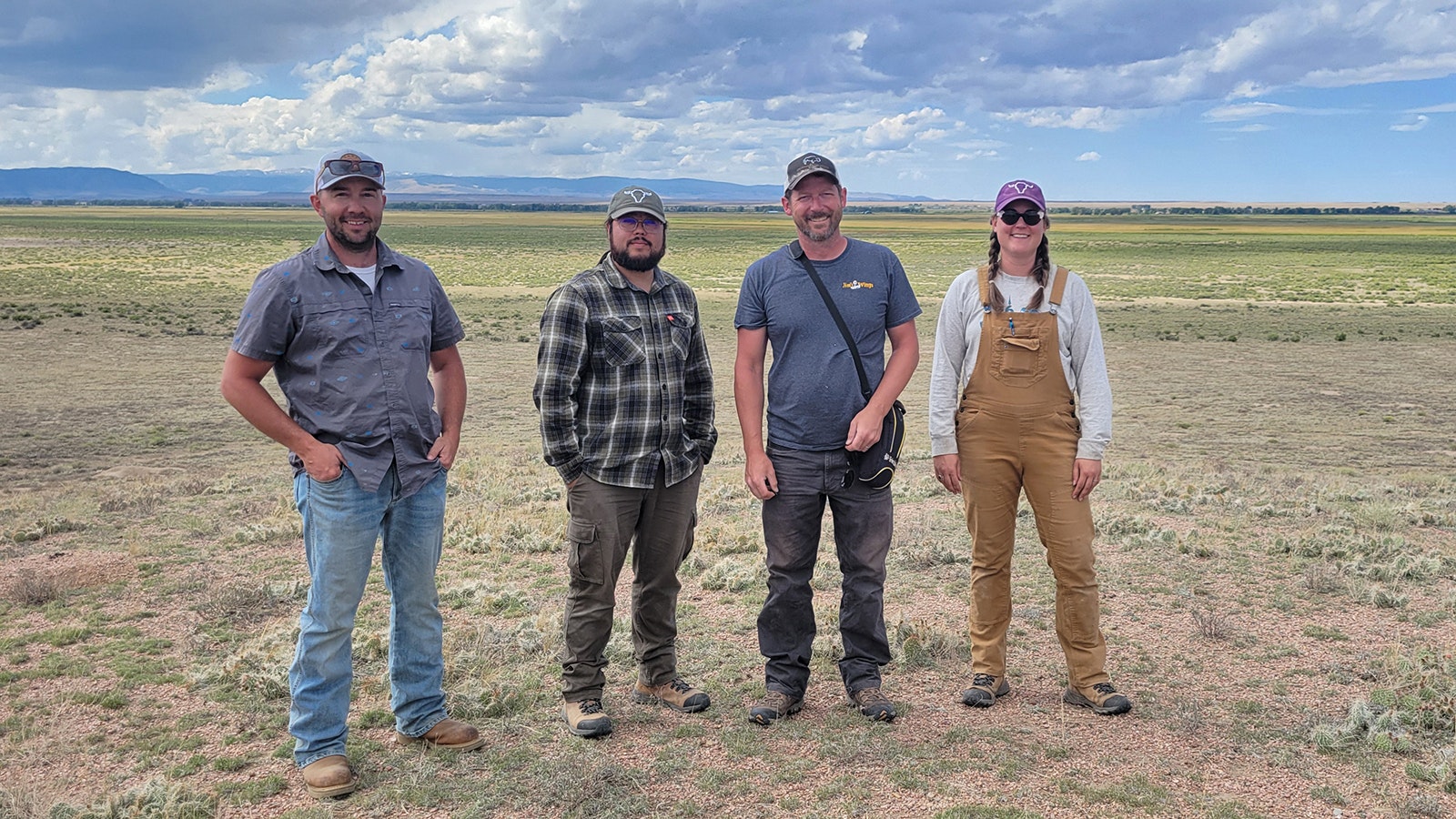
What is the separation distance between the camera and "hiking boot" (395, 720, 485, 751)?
13.6 feet

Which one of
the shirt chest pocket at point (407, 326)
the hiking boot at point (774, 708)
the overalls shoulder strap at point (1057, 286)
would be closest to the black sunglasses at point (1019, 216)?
the overalls shoulder strap at point (1057, 286)

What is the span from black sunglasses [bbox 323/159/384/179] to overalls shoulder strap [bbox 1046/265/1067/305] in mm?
2630

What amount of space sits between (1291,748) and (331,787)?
11.7ft

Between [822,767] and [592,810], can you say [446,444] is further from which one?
[822,767]

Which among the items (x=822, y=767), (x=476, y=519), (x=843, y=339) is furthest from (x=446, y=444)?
(x=476, y=519)

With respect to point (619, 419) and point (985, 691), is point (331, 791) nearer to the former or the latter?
point (619, 419)

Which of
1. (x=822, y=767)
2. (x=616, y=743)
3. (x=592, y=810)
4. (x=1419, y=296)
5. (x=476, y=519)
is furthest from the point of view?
(x=1419, y=296)

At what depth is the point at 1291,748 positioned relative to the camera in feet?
13.2

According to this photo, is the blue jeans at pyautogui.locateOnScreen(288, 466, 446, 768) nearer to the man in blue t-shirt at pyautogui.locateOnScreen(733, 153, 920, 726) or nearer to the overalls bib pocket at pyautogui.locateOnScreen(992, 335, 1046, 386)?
the man in blue t-shirt at pyautogui.locateOnScreen(733, 153, 920, 726)

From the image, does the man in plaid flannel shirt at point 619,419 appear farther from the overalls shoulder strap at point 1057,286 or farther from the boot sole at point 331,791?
the overalls shoulder strap at point 1057,286

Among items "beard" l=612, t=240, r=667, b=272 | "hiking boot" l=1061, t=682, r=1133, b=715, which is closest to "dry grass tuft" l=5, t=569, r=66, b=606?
"beard" l=612, t=240, r=667, b=272

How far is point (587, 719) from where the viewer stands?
4.26m

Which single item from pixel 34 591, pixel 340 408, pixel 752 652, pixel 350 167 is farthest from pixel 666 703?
pixel 34 591

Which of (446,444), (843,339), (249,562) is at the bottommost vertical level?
(249,562)
